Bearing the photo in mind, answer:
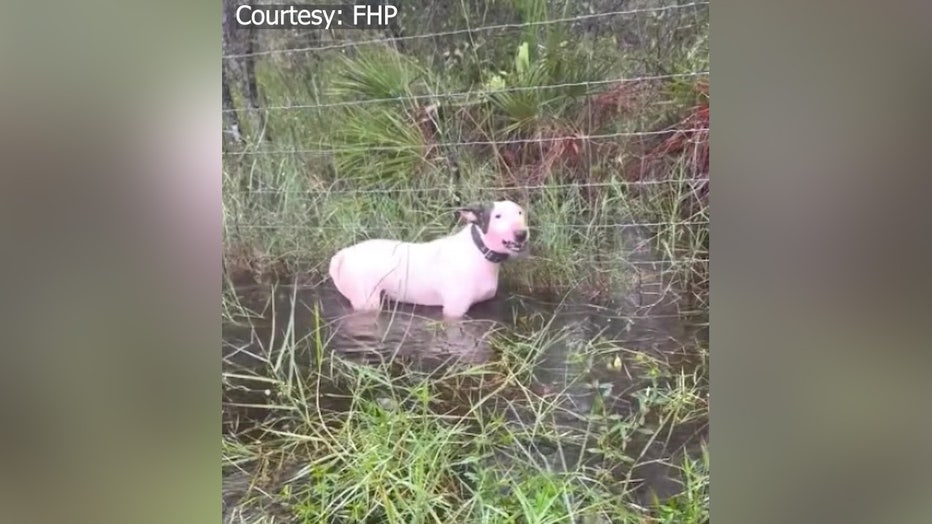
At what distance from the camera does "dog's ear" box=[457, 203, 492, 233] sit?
3.41ft

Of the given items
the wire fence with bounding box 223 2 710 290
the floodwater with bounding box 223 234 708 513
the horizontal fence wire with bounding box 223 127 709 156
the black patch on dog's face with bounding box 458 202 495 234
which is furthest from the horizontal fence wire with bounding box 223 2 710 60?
the floodwater with bounding box 223 234 708 513

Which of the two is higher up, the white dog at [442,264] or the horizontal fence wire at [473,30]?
the horizontal fence wire at [473,30]

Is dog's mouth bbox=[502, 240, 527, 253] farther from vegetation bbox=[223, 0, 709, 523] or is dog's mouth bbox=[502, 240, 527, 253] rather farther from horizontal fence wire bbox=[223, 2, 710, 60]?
horizontal fence wire bbox=[223, 2, 710, 60]

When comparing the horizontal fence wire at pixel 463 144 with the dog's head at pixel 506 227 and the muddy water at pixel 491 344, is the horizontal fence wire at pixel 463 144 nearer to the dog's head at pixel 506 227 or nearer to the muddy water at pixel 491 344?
the dog's head at pixel 506 227

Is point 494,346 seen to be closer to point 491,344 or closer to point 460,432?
point 491,344

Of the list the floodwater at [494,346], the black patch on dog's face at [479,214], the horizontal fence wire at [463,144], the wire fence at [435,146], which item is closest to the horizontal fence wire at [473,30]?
the wire fence at [435,146]

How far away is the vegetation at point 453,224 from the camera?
1022 millimetres

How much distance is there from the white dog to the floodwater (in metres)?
0.02

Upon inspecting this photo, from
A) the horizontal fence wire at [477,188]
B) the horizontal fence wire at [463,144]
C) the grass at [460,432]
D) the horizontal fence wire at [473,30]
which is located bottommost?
the grass at [460,432]

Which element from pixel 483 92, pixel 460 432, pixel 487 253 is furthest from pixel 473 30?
pixel 460 432

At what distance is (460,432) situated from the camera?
1051mm
